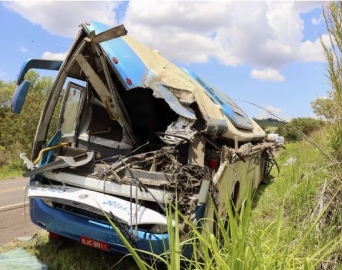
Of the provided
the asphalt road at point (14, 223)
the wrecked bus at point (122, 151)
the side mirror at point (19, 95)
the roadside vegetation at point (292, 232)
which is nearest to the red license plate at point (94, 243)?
the wrecked bus at point (122, 151)

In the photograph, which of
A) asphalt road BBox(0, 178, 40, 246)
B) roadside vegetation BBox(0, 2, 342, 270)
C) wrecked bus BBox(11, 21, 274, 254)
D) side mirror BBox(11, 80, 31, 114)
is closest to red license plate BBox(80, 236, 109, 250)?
wrecked bus BBox(11, 21, 274, 254)

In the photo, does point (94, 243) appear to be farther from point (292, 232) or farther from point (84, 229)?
point (292, 232)

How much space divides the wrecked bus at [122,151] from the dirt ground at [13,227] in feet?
5.33

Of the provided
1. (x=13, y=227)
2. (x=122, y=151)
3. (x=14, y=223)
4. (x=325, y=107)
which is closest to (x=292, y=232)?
(x=325, y=107)

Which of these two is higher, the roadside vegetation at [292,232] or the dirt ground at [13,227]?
the roadside vegetation at [292,232]

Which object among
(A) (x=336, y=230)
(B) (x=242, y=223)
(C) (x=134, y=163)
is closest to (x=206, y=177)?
(C) (x=134, y=163)

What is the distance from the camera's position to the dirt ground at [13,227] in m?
5.79

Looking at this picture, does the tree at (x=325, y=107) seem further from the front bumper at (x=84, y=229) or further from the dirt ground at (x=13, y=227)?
the dirt ground at (x=13, y=227)

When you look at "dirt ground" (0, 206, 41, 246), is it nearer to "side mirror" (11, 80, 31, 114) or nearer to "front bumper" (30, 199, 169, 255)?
"front bumper" (30, 199, 169, 255)

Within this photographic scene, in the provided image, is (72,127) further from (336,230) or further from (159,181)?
(336,230)

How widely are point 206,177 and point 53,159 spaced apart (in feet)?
7.11

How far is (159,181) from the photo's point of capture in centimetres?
392

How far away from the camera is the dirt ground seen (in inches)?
228

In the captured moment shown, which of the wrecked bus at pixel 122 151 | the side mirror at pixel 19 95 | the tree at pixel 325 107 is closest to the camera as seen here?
the tree at pixel 325 107
